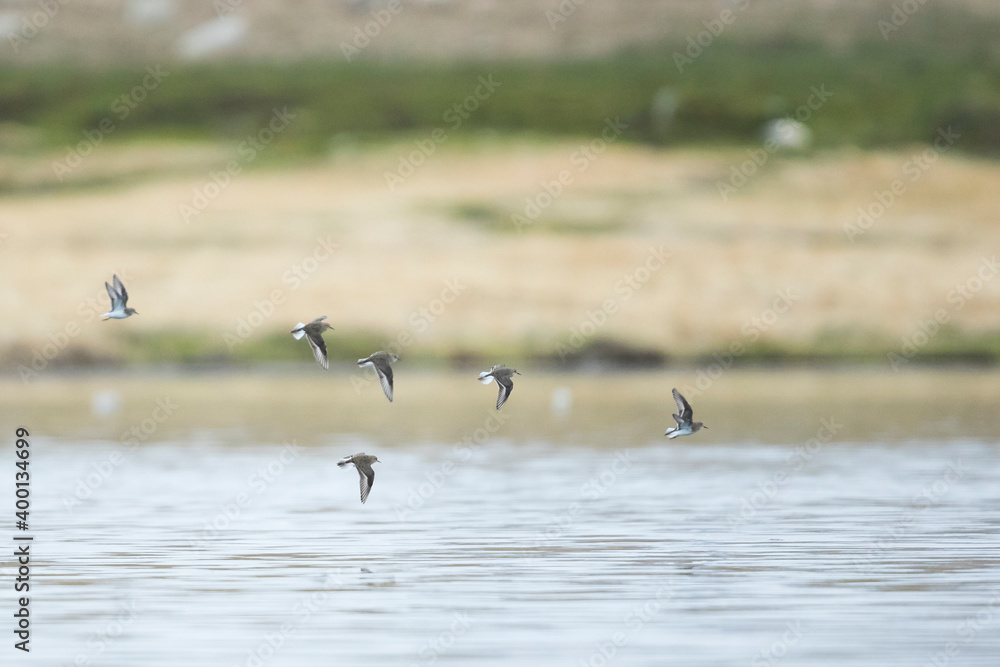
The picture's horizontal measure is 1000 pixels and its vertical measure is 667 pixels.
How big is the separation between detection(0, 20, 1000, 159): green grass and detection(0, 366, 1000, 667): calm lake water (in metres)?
57.8

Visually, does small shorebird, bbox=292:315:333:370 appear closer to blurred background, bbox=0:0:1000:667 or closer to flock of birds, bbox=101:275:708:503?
flock of birds, bbox=101:275:708:503

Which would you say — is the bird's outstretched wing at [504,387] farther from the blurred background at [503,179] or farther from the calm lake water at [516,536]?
the blurred background at [503,179]

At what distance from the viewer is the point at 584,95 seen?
113312mm

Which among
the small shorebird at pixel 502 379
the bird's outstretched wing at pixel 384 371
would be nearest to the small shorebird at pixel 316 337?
the bird's outstretched wing at pixel 384 371

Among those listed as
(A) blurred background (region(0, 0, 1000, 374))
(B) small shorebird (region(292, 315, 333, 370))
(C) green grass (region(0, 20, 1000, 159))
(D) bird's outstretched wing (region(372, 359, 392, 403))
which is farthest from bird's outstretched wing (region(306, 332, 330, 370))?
(C) green grass (region(0, 20, 1000, 159))

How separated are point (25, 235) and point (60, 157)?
27.2m

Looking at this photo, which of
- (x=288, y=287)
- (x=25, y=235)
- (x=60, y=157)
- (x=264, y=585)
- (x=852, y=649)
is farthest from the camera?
(x=60, y=157)

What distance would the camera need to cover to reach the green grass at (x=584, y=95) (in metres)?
99.8

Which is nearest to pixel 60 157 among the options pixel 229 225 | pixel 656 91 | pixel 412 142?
pixel 412 142

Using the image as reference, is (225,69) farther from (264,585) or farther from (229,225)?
(264,585)

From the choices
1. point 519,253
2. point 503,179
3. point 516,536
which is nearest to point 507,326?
point 519,253

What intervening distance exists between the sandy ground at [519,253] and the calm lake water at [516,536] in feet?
55.5

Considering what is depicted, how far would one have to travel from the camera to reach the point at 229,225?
7044cm

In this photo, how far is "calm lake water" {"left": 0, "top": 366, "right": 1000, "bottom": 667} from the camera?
15.0 metres
